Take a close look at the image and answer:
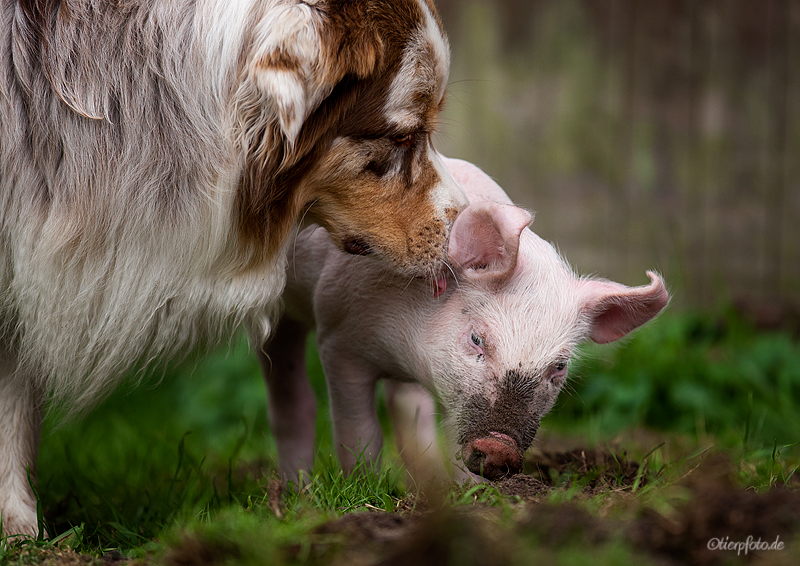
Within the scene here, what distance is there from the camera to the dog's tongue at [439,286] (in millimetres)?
2559

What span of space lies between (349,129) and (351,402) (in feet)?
3.27

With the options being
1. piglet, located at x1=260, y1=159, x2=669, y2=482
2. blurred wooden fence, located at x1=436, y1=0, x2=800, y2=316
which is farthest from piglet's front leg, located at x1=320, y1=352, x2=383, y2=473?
blurred wooden fence, located at x1=436, y1=0, x2=800, y2=316

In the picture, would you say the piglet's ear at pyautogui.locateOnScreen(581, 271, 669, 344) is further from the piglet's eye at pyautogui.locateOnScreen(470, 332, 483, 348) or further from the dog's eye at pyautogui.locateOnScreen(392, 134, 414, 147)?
the dog's eye at pyautogui.locateOnScreen(392, 134, 414, 147)

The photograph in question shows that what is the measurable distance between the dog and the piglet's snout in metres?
0.53

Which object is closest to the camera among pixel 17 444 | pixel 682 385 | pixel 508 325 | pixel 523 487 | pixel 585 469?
pixel 523 487

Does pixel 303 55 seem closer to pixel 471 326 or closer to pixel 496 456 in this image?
pixel 471 326

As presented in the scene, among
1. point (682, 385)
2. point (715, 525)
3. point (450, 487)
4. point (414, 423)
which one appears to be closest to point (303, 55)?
point (450, 487)

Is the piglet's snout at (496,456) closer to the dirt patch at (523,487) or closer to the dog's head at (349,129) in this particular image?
the dirt patch at (523,487)

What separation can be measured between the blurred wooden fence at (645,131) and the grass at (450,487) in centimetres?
69

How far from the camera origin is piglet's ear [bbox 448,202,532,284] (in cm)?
243

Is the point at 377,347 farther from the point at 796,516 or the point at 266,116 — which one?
the point at 796,516

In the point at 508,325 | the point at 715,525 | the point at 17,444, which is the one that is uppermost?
the point at 508,325

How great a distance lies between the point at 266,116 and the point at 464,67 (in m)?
3.77

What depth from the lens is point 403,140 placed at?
2447mm
